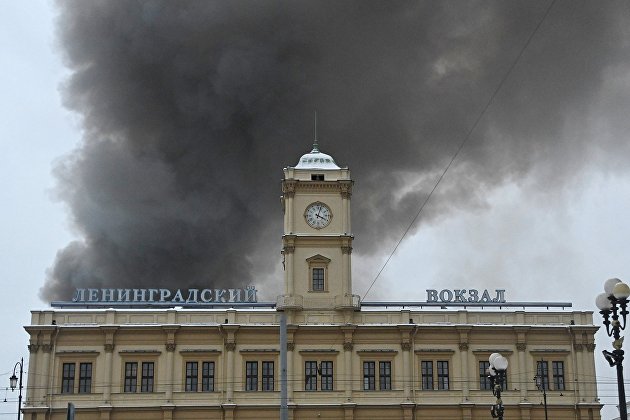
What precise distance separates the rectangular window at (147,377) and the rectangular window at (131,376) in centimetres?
49

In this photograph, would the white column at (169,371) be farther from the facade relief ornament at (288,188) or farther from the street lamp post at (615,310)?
the street lamp post at (615,310)

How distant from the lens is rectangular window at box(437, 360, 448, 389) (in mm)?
67875

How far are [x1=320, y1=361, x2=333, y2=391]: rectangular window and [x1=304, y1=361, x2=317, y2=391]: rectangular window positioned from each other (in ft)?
1.86

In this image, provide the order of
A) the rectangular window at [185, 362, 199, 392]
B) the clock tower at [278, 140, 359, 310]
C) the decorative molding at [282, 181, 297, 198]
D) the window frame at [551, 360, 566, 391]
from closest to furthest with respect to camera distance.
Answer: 1. the rectangular window at [185, 362, 199, 392]
2. the window frame at [551, 360, 566, 391]
3. the clock tower at [278, 140, 359, 310]
4. the decorative molding at [282, 181, 297, 198]

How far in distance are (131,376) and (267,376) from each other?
9656mm

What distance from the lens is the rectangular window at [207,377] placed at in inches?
2621

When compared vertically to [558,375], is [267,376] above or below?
below

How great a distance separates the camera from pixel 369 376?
6769cm

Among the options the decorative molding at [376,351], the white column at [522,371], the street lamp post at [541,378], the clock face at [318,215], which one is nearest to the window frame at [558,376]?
the street lamp post at [541,378]

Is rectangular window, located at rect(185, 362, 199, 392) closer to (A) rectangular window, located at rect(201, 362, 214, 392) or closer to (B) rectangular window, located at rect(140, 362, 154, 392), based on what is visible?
(A) rectangular window, located at rect(201, 362, 214, 392)

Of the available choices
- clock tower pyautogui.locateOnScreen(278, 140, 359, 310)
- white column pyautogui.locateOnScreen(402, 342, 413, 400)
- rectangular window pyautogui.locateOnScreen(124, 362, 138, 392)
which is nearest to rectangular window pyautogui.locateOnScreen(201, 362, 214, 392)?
rectangular window pyautogui.locateOnScreen(124, 362, 138, 392)

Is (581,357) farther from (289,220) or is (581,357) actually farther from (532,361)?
(289,220)

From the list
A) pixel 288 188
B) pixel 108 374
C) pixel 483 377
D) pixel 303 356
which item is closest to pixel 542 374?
pixel 483 377

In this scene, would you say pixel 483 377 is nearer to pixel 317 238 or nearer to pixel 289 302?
pixel 289 302
